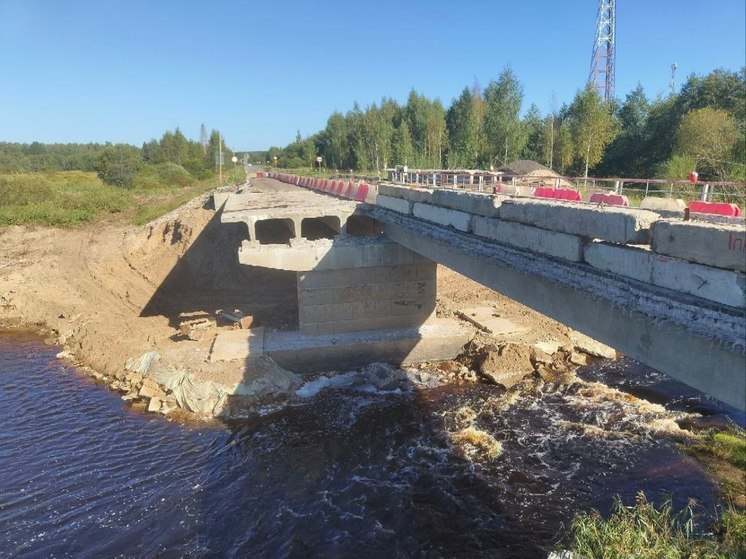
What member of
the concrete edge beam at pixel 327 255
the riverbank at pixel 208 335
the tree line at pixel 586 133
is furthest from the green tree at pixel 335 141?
the concrete edge beam at pixel 327 255

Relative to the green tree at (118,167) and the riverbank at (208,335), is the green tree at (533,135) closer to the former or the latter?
the riverbank at (208,335)

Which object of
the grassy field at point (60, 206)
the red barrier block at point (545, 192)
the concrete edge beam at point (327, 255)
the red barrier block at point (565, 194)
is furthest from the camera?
the grassy field at point (60, 206)

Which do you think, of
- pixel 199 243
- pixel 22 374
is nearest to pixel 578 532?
pixel 22 374

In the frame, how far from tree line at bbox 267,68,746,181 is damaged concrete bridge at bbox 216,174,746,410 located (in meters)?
10.7

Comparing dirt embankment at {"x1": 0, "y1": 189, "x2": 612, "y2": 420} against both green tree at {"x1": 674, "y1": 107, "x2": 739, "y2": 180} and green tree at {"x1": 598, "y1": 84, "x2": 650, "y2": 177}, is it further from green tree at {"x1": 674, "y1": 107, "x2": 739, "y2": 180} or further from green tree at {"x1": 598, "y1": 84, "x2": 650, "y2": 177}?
green tree at {"x1": 598, "y1": 84, "x2": 650, "y2": 177}

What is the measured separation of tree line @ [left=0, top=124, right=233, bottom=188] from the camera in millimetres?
73950

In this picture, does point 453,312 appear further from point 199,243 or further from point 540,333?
point 199,243

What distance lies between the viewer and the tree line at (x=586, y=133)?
27127 mm

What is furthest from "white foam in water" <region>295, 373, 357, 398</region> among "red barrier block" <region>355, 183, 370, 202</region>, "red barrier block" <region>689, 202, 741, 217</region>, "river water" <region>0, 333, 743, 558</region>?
"red barrier block" <region>689, 202, 741, 217</region>

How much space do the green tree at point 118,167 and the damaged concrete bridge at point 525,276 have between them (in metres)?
59.5

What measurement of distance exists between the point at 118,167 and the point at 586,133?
63157 mm

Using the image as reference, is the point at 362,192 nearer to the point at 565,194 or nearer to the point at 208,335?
the point at 208,335

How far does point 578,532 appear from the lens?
927cm

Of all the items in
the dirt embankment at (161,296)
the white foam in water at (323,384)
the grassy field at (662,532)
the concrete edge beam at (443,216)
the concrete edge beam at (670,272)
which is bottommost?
the white foam in water at (323,384)
